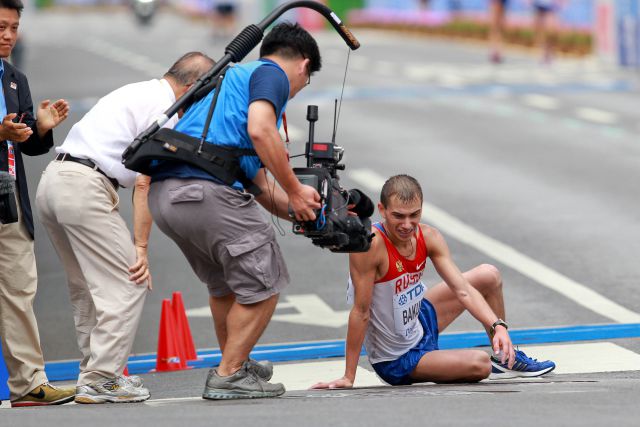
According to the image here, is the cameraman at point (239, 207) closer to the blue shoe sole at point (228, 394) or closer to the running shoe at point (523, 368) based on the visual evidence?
the blue shoe sole at point (228, 394)

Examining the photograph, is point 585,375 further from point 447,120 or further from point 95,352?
point 447,120

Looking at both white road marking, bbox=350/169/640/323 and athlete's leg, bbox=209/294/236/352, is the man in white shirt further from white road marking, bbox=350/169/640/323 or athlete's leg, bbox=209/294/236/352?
white road marking, bbox=350/169/640/323

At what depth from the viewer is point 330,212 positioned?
6.83 meters

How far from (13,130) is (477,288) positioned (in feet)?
8.11

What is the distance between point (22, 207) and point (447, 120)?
46.0 ft

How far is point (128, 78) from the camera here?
1155 inches

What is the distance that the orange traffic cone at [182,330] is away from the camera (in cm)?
903

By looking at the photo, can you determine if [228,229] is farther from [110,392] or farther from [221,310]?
[110,392]

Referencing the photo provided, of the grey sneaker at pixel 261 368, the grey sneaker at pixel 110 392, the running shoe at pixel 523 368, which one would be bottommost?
the grey sneaker at pixel 110 392

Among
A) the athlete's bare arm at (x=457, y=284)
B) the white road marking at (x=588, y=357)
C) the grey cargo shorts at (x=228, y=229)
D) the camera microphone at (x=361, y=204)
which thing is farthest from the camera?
the white road marking at (x=588, y=357)

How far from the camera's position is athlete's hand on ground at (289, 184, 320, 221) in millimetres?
6707

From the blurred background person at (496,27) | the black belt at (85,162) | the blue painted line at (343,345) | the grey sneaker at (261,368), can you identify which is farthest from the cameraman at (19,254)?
the blurred background person at (496,27)

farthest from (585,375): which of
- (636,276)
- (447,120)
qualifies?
(447,120)

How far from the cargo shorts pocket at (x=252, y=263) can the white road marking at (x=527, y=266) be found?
3451mm
